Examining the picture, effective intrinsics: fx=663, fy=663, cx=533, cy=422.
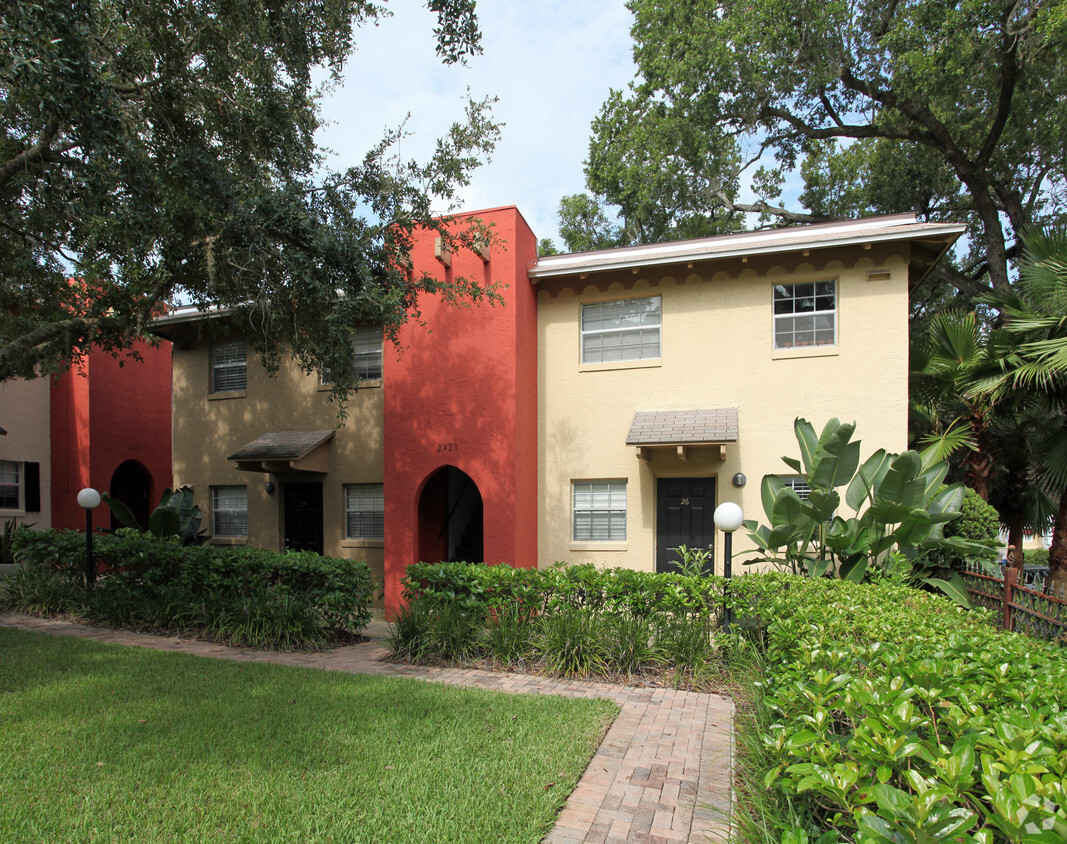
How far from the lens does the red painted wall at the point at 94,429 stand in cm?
1720

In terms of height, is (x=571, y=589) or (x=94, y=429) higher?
(x=94, y=429)

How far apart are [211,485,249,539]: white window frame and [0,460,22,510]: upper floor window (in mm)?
5719

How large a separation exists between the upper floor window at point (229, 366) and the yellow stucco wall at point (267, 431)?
0.50 ft

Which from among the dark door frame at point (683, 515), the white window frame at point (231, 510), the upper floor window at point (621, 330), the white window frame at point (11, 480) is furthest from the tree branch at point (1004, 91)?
the white window frame at point (11, 480)

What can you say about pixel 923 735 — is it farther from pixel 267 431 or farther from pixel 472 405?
pixel 267 431

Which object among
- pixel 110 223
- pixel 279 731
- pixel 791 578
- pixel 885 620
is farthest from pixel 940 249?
pixel 110 223

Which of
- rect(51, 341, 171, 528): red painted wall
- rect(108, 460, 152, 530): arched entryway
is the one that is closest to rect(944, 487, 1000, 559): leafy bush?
rect(51, 341, 171, 528): red painted wall

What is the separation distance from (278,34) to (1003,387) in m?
11.9

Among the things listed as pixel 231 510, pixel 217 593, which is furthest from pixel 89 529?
pixel 231 510

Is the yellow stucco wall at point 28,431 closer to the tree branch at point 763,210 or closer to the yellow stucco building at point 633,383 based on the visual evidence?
the yellow stucco building at point 633,383

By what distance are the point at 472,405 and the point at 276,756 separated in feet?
24.2

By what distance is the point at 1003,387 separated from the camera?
10.3m

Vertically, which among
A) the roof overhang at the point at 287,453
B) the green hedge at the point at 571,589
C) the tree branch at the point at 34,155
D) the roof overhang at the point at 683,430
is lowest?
the green hedge at the point at 571,589

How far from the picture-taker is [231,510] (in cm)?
1510
